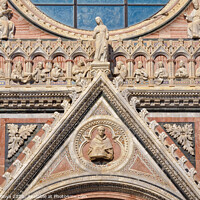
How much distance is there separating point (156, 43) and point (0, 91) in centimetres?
395

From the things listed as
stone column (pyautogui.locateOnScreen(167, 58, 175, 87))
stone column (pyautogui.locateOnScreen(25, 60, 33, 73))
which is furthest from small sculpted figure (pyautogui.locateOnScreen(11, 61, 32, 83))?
stone column (pyautogui.locateOnScreen(167, 58, 175, 87))

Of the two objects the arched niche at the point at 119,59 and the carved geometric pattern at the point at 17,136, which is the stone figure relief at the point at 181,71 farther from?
the carved geometric pattern at the point at 17,136

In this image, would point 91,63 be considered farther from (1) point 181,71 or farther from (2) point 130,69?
(1) point 181,71

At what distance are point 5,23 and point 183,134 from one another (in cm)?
526

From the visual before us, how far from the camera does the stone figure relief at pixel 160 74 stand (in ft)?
82.5

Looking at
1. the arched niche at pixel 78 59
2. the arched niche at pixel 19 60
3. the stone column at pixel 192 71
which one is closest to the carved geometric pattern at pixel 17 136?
the arched niche at pixel 19 60

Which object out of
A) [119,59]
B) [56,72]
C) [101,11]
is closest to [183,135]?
[119,59]

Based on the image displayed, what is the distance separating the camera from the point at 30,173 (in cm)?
2395

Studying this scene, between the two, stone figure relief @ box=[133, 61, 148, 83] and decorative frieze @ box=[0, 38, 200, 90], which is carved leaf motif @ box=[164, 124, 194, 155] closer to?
decorative frieze @ box=[0, 38, 200, 90]

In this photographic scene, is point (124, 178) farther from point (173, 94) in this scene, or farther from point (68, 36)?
point (68, 36)

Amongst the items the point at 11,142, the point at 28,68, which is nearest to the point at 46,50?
the point at 28,68

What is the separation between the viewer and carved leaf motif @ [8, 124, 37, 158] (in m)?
24.5

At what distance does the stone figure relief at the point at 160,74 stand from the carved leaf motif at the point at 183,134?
1150mm

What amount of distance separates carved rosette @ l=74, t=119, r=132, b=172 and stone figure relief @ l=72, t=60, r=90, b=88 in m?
0.98
